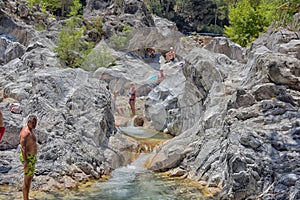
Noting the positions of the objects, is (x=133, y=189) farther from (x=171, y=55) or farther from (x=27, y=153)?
(x=171, y=55)

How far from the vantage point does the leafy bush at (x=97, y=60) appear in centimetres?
2044

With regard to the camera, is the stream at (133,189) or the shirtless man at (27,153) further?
the stream at (133,189)

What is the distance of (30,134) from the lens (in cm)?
646

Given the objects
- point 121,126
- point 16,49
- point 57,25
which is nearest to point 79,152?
point 121,126

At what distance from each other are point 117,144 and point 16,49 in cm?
1226

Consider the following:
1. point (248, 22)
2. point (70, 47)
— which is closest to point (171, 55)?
point (248, 22)

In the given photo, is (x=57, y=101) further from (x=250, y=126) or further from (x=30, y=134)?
(x=250, y=126)

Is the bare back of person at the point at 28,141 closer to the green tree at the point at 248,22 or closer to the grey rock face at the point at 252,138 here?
the grey rock face at the point at 252,138

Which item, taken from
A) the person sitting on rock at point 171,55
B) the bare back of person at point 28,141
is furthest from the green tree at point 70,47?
the bare back of person at point 28,141

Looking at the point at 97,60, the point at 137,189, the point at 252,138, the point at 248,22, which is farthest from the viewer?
the point at 248,22

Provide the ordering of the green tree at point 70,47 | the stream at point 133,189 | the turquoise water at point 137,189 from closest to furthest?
the stream at point 133,189, the turquoise water at point 137,189, the green tree at point 70,47

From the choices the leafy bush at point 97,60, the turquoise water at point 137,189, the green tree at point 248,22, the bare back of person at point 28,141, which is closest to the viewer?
the bare back of person at point 28,141

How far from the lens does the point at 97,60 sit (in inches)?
834

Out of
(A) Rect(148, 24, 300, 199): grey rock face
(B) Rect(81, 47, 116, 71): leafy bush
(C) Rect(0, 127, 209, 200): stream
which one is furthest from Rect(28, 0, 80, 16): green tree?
(C) Rect(0, 127, 209, 200): stream
